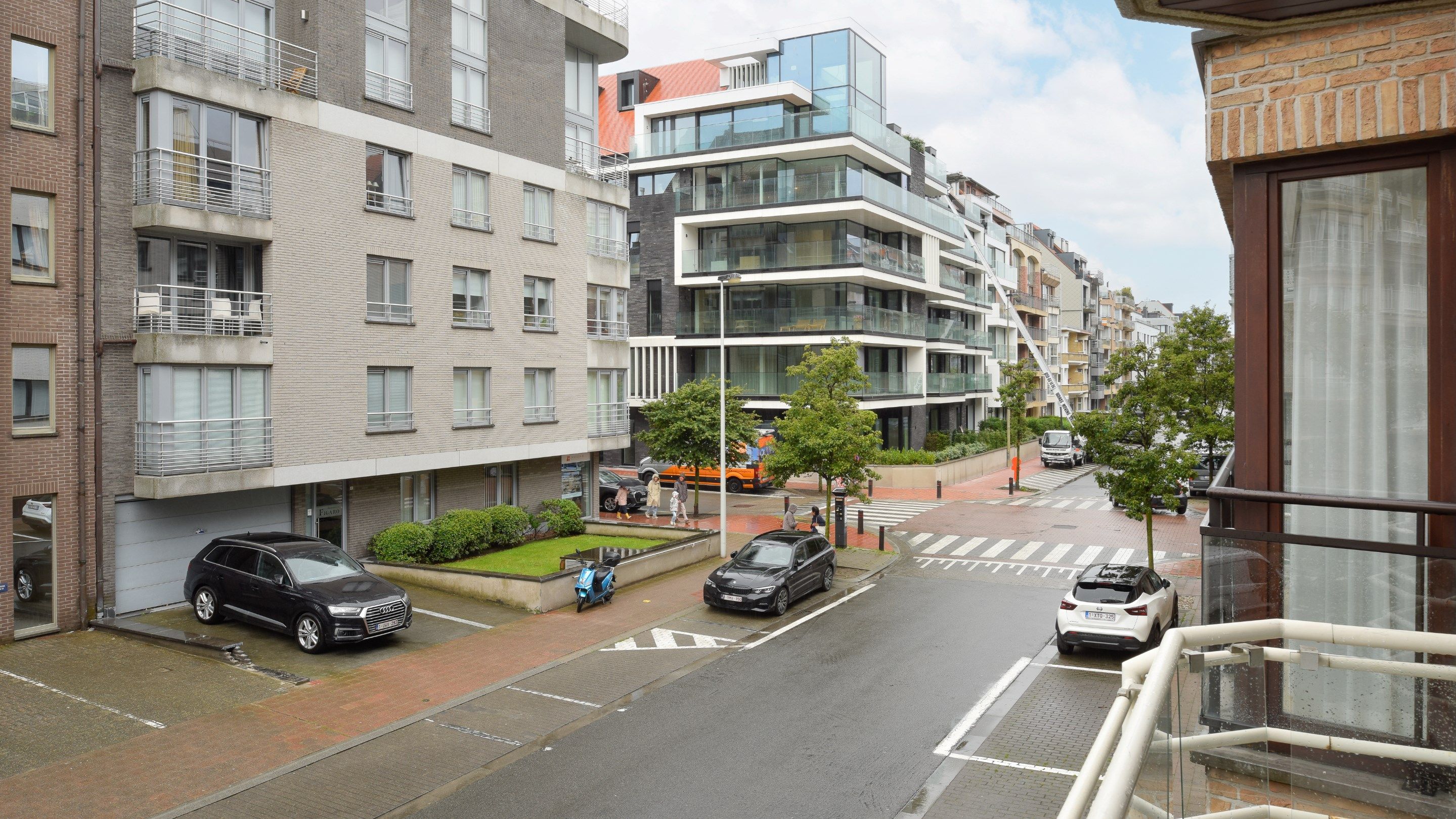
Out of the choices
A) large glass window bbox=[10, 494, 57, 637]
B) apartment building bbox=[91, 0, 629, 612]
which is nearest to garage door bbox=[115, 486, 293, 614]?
apartment building bbox=[91, 0, 629, 612]

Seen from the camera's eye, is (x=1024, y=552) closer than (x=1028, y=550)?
Yes

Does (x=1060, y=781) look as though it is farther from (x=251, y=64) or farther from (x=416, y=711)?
(x=251, y=64)

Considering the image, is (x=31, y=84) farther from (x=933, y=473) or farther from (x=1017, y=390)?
(x=1017, y=390)

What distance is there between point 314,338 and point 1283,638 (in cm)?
2036

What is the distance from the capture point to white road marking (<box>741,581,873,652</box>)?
17.4 meters

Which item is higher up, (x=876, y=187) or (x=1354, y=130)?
(x=876, y=187)

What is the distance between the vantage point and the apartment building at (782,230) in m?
41.8

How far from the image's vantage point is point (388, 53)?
73.5 ft

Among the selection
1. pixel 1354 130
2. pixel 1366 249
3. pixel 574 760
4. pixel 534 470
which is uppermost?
pixel 1354 130

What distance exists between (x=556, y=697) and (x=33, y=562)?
10.0 m

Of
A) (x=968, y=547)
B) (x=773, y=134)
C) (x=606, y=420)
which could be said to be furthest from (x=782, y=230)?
(x=968, y=547)

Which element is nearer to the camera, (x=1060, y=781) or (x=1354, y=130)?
(x=1354, y=130)

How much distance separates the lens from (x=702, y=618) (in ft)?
62.8

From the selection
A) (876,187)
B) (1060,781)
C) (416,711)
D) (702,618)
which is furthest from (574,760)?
(876,187)
